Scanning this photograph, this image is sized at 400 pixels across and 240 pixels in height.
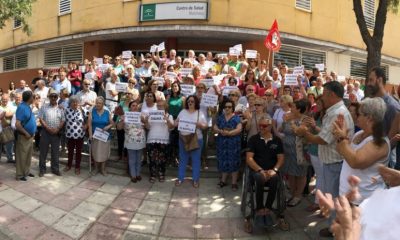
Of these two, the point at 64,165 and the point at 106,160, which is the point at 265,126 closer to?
the point at 106,160

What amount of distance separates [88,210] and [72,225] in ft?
A: 1.76

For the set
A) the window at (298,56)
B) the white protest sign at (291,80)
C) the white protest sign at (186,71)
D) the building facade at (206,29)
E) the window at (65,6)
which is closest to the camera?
the white protest sign at (291,80)

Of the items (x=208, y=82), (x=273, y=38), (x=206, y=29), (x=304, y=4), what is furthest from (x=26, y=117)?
(x=304, y=4)

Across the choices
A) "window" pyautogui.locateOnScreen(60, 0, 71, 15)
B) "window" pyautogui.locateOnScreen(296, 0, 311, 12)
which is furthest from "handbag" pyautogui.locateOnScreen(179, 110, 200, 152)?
"window" pyautogui.locateOnScreen(60, 0, 71, 15)

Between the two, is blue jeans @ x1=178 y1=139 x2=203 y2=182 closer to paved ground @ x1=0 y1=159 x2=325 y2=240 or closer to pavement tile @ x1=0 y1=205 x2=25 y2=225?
paved ground @ x1=0 y1=159 x2=325 y2=240

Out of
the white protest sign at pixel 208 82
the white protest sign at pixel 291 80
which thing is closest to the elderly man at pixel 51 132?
the white protest sign at pixel 208 82

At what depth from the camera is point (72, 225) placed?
5539 mm

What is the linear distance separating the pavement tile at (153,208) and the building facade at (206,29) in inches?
320

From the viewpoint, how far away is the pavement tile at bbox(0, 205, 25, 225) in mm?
5559

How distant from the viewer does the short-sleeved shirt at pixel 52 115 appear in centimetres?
760

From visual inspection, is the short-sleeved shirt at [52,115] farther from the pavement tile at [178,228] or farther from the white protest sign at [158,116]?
the pavement tile at [178,228]

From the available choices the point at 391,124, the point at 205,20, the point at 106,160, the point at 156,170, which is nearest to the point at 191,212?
the point at 156,170

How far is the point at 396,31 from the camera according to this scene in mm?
18781

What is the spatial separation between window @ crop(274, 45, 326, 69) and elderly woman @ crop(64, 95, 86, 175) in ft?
32.7
